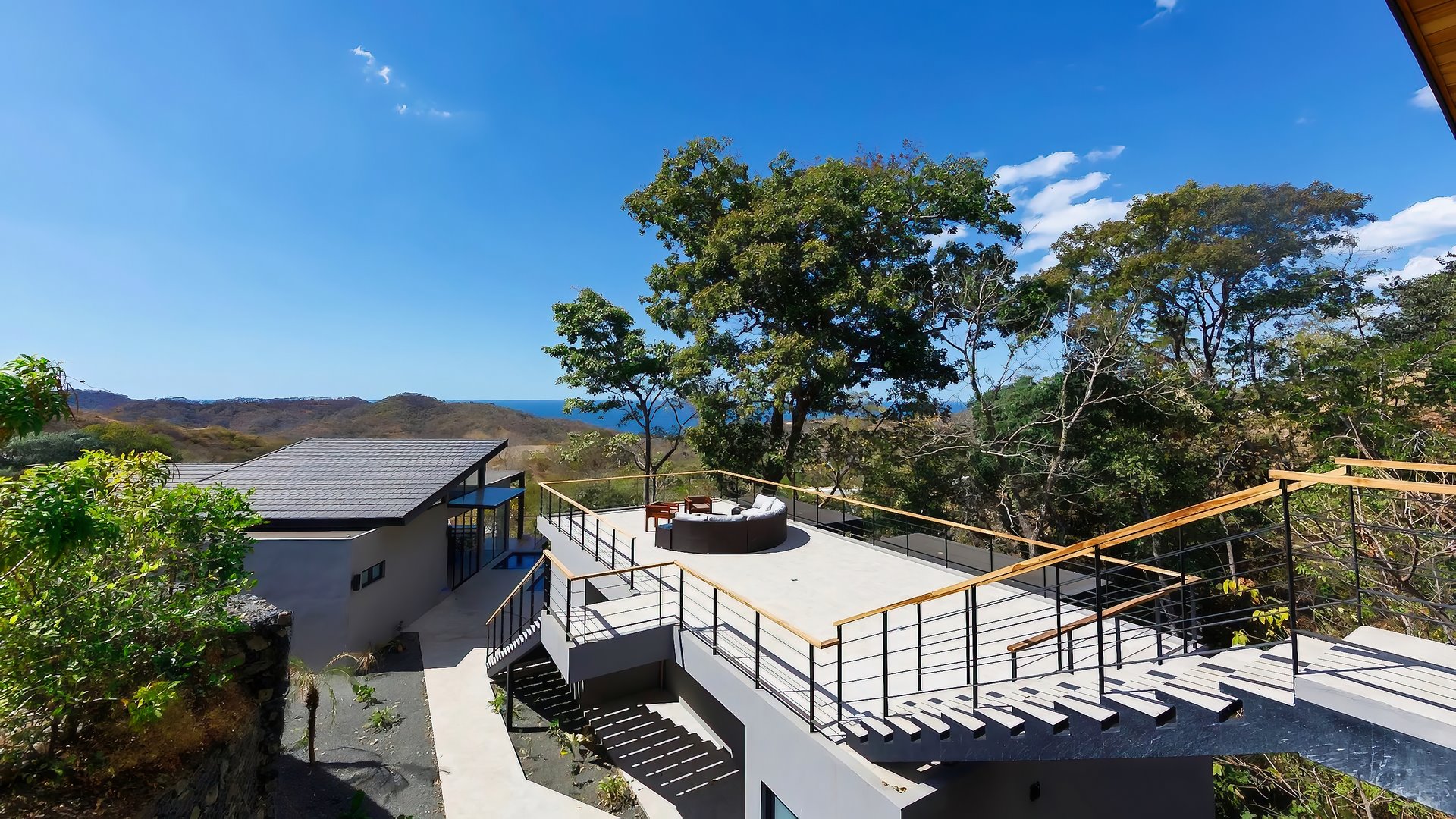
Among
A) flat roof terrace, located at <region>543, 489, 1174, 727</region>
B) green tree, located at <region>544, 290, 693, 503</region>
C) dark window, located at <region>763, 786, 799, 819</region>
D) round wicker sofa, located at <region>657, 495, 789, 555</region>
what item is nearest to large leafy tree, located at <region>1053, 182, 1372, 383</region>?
flat roof terrace, located at <region>543, 489, 1174, 727</region>

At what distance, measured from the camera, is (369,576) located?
440 inches

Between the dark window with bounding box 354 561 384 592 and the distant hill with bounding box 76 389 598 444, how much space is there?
32977 mm

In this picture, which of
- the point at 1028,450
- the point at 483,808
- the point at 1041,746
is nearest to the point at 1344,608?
the point at 1028,450

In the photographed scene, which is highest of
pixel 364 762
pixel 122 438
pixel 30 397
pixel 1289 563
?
pixel 30 397

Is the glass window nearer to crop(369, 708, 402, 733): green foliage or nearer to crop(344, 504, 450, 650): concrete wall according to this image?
crop(344, 504, 450, 650): concrete wall

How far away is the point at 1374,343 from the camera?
13500mm

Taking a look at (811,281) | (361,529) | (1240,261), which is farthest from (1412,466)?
(1240,261)

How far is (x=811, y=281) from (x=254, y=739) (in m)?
12.3

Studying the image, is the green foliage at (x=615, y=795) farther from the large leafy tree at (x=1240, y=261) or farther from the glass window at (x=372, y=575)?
the large leafy tree at (x=1240, y=261)

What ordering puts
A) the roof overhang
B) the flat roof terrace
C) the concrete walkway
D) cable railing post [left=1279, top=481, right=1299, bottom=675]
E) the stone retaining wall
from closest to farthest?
the roof overhang, cable railing post [left=1279, top=481, right=1299, bottom=675], the stone retaining wall, the flat roof terrace, the concrete walkway

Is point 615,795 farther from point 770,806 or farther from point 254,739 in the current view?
point 254,739

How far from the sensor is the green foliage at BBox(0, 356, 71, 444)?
3.07m

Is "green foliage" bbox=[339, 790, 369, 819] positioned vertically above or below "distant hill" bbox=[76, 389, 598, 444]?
below

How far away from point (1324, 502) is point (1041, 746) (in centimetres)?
811
